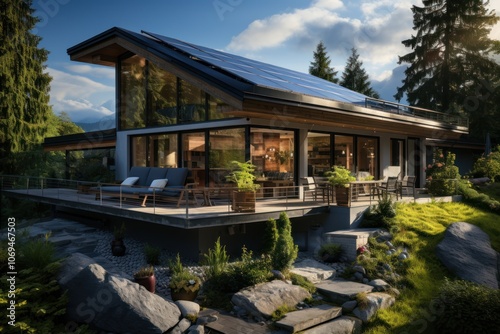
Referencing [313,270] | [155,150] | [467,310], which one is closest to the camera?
[467,310]

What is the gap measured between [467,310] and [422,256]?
2816mm

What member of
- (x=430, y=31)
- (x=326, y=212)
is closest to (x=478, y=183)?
(x=326, y=212)

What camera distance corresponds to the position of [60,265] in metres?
6.50

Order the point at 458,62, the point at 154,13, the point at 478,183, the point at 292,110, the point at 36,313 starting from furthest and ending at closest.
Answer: the point at 458,62 → the point at 478,183 → the point at 154,13 → the point at 292,110 → the point at 36,313

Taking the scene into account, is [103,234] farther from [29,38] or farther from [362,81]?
[362,81]

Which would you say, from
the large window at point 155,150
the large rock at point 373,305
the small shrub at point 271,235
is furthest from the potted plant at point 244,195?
the large window at point 155,150

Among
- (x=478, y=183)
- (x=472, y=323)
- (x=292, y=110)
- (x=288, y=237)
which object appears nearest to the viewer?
(x=472, y=323)

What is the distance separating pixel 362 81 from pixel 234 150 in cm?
3141

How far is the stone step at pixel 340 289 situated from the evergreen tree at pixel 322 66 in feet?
108

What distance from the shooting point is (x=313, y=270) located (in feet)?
27.3

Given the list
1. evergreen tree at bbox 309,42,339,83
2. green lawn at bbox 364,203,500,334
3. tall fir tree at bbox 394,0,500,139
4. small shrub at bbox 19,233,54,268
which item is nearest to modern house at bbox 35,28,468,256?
green lawn at bbox 364,203,500,334

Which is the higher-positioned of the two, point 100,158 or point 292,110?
point 292,110

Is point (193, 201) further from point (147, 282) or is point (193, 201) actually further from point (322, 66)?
point (322, 66)

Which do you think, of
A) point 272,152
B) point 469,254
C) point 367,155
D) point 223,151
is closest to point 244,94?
point 223,151
